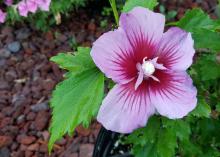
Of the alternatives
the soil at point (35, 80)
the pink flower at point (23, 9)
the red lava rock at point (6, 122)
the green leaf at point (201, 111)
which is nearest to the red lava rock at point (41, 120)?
the soil at point (35, 80)

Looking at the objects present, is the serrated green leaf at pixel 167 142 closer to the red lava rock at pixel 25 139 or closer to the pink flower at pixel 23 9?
the red lava rock at pixel 25 139

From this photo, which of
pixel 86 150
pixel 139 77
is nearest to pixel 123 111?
pixel 139 77

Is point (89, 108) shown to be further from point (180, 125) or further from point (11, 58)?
→ point (11, 58)

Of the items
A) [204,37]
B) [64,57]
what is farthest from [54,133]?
[204,37]

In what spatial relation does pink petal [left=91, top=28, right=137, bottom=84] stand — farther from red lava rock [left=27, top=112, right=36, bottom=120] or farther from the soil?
red lava rock [left=27, top=112, right=36, bottom=120]

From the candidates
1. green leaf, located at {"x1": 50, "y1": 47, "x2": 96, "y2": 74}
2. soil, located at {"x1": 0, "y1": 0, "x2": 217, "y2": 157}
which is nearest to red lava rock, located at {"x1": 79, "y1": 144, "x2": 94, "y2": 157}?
soil, located at {"x1": 0, "y1": 0, "x2": 217, "y2": 157}

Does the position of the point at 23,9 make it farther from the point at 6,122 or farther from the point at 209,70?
the point at 209,70

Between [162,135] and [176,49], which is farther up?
[176,49]
